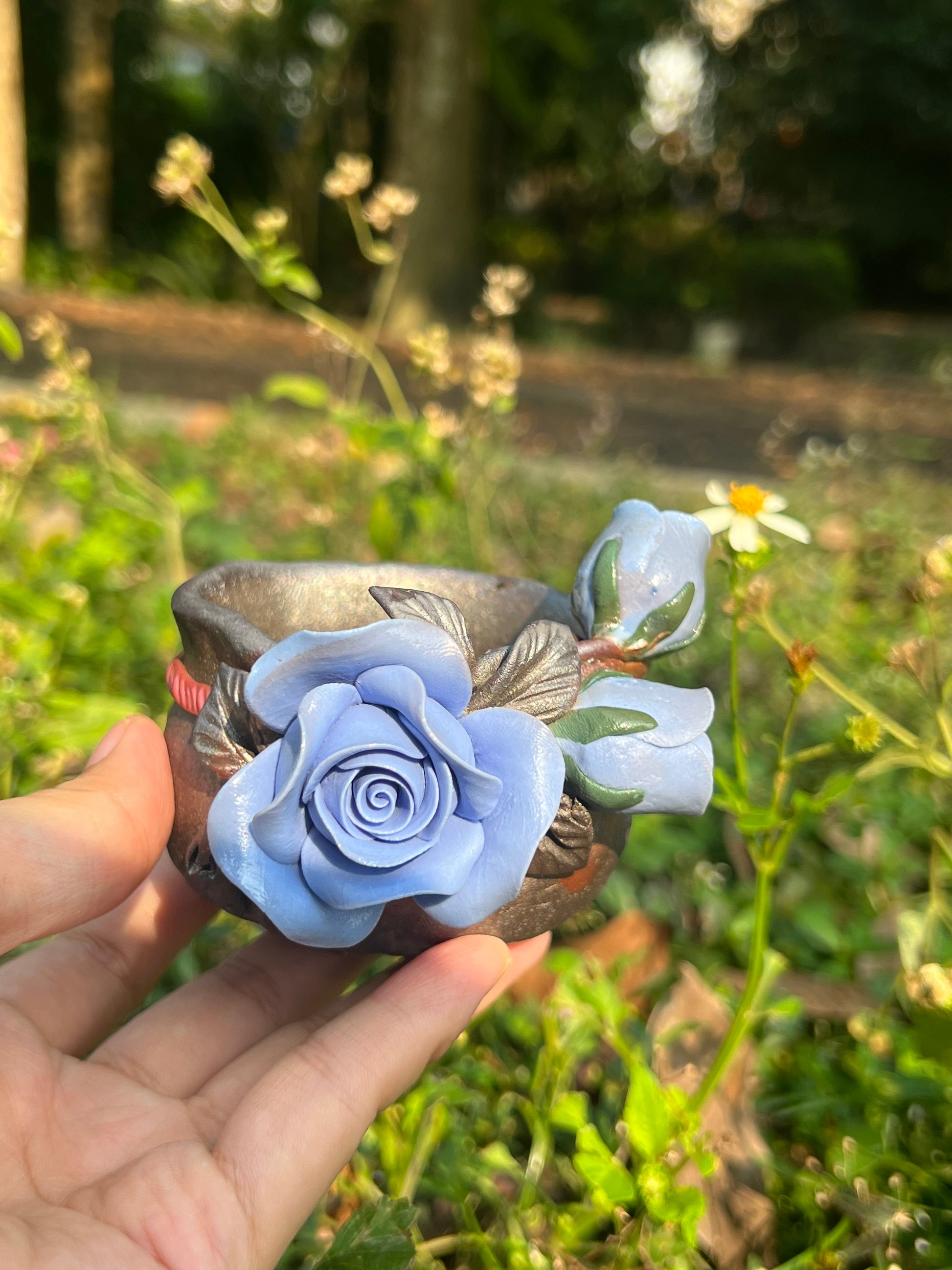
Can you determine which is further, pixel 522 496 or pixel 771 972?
pixel 522 496

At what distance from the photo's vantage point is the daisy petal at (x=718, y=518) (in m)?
1.16

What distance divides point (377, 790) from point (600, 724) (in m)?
0.24

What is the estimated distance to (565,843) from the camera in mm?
998

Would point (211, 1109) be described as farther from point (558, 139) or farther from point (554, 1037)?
point (558, 139)

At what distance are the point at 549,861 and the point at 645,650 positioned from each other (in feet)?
0.89

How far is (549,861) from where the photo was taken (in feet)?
3.29

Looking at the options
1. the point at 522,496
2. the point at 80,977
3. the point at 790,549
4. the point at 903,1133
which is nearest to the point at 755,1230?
the point at 903,1133

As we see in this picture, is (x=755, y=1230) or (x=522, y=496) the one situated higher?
(x=522, y=496)

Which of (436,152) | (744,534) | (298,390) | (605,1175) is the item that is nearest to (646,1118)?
(605,1175)

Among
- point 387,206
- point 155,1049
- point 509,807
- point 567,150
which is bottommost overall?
point 155,1049

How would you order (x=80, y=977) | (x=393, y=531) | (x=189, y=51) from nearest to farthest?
(x=80, y=977) < (x=393, y=531) < (x=189, y=51)

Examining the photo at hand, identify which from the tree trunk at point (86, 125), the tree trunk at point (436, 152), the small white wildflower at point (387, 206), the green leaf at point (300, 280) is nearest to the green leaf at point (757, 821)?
the green leaf at point (300, 280)

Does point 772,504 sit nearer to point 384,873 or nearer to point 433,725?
point 433,725

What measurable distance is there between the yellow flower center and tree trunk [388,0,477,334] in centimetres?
870
